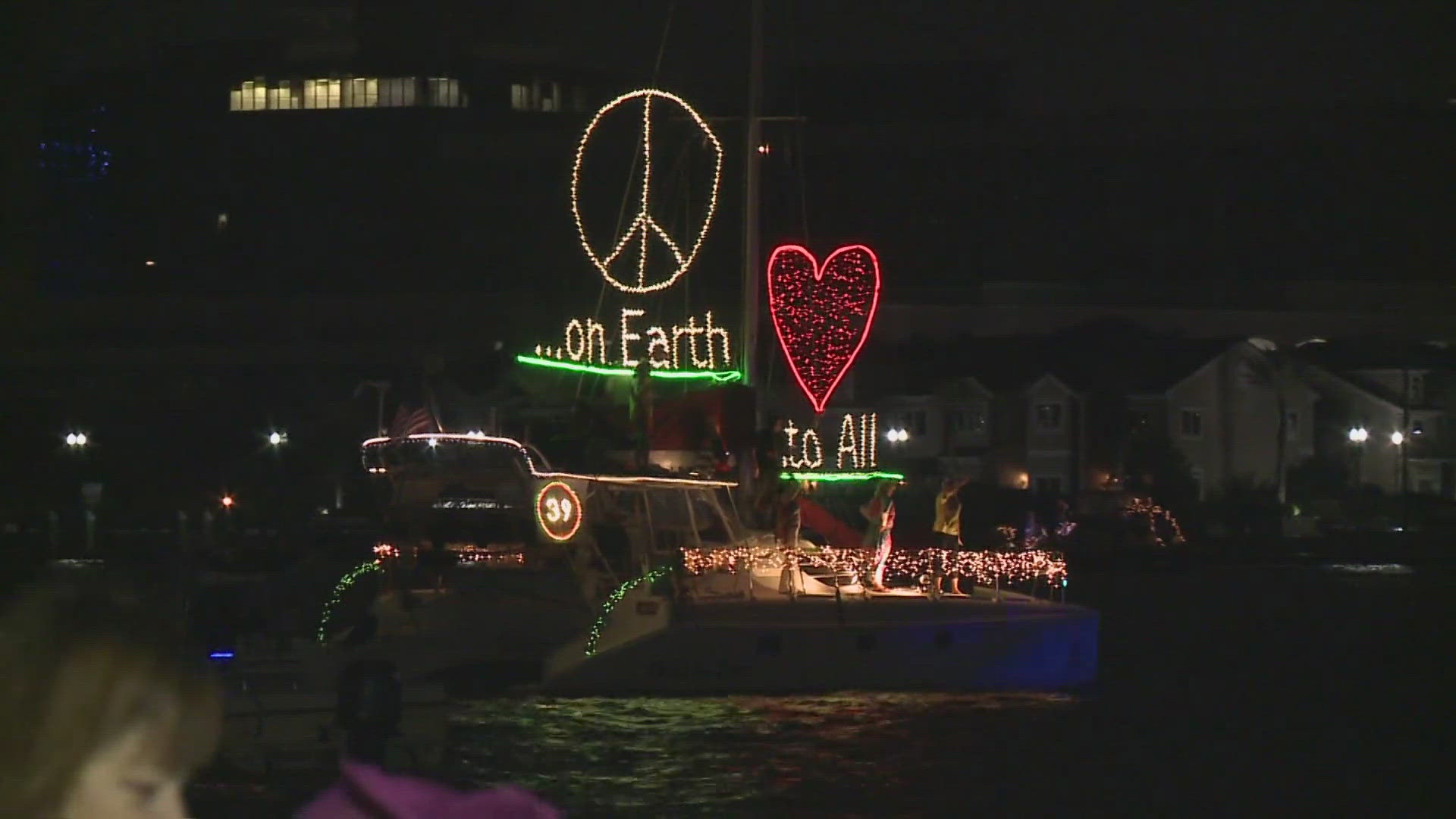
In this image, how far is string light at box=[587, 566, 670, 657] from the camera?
64.2ft

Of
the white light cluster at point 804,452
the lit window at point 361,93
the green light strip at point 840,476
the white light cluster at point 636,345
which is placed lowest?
the green light strip at point 840,476

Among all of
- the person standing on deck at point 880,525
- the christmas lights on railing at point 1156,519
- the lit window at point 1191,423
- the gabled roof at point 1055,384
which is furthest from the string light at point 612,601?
the lit window at point 1191,423

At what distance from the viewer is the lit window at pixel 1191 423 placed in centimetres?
7012

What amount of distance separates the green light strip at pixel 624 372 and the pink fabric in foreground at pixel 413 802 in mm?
17043

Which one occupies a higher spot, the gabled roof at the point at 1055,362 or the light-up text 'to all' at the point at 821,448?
the gabled roof at the point at 1055,362

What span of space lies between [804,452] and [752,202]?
130 inches

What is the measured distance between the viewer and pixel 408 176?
105562mm

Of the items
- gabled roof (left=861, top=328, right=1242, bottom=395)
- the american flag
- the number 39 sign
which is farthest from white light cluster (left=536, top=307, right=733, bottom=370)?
gabled roof (left=861, top=328, right=1242, bottom=395)

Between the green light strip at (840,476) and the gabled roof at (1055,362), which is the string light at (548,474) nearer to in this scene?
the green light strip at (840,476)

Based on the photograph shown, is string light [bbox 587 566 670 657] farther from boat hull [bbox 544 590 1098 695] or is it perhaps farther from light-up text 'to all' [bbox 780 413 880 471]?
light-up text 'to all' [bbox 780 413 880 471]

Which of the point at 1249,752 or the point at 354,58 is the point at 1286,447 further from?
the point at 354,58

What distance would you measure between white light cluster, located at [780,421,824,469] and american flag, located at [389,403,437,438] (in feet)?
13.0

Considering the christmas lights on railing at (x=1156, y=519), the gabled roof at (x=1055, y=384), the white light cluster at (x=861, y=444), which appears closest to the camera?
the white light cluster at (x=861, y=444)

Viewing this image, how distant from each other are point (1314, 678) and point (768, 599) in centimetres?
1650
